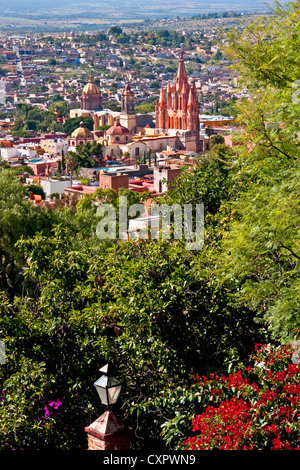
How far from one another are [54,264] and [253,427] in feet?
8.76

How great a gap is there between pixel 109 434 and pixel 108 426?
43mm

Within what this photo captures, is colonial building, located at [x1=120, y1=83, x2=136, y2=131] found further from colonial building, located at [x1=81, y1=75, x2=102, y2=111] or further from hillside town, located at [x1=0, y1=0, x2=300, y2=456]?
hillside town, located at [x1=0, y1=0, x2=300, y2=456]

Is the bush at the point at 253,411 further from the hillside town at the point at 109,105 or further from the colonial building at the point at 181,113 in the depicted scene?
the colonial building at the point at 181,113

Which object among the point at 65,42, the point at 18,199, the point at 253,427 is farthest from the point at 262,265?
the point at 65,42

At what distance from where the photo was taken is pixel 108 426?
13.8ft

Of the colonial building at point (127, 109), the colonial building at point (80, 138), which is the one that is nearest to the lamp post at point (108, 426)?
the colonial building at point (80, 138)

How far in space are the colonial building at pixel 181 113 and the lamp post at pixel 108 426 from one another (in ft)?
176

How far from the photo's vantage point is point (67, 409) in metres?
5.23

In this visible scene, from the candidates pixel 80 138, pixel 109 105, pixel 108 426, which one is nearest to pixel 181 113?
pixel 80 138

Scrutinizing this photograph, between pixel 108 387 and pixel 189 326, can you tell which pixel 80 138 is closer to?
pixel 189 326

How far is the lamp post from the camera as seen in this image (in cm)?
415

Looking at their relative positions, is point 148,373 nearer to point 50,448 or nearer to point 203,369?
point 203,369

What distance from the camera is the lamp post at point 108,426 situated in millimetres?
4152
